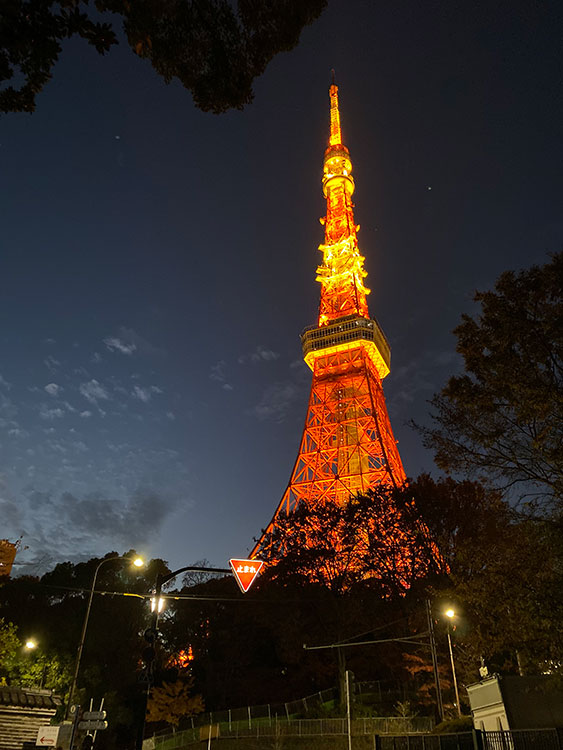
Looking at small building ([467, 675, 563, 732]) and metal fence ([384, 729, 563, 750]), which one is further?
small building ([467, 675, 563, 732])

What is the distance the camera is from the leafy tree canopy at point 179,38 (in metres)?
6.27

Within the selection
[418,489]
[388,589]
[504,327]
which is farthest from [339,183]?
[504,327]

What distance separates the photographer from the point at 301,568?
31.7 metres

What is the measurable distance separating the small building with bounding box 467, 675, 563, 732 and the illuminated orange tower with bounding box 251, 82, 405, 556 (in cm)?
2239

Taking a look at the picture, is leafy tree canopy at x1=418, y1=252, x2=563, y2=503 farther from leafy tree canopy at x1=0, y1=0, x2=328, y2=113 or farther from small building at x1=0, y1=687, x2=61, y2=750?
small building at x1=0, y1=687, x2=61, y2=750

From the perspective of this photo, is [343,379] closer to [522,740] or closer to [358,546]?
[358,546]

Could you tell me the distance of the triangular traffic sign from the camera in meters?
13.5

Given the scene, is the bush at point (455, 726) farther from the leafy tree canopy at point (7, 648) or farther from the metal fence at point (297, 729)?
the leafy tree canopy at point (7, 648)

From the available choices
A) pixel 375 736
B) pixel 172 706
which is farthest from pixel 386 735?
pixel 172 706

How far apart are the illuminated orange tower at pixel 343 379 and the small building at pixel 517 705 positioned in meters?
22.4

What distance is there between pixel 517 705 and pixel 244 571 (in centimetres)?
841

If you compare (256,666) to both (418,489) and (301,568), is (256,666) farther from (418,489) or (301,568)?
(418,489)

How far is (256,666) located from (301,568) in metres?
11.6

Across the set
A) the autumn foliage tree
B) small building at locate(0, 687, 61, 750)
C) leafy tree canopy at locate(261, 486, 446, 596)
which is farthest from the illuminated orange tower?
small building at locate(0, 687, 61, 750)
